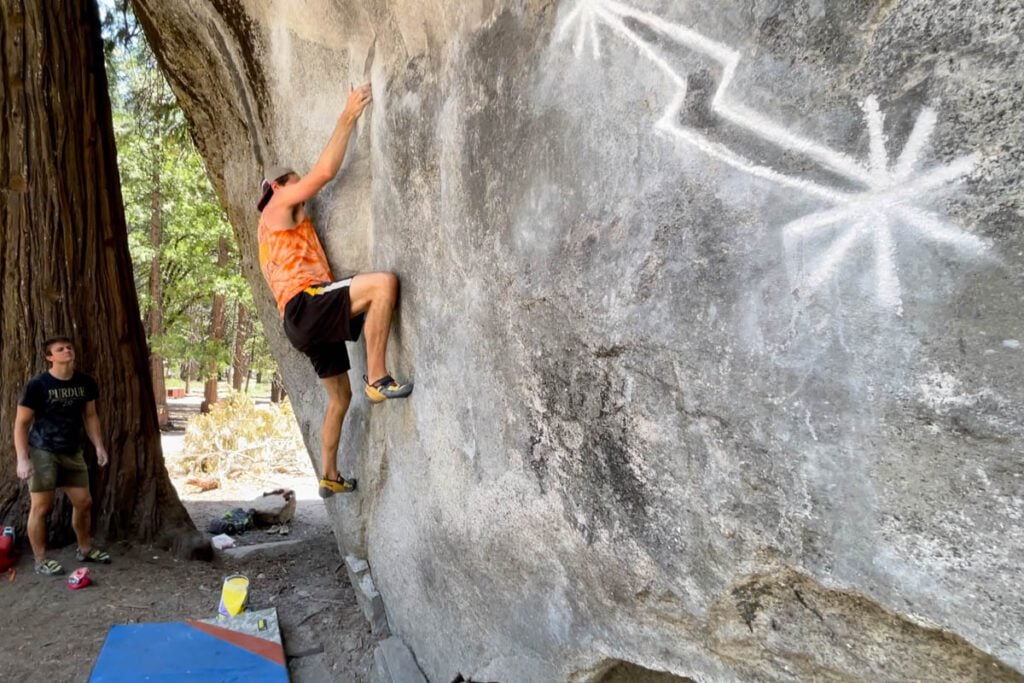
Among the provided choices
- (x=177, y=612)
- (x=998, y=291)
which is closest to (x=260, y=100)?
(x=177, y=612)

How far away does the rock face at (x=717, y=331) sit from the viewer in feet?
4.54

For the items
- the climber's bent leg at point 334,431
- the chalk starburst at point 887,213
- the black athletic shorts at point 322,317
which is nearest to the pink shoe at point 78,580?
the climber's bent leg at point 334,431

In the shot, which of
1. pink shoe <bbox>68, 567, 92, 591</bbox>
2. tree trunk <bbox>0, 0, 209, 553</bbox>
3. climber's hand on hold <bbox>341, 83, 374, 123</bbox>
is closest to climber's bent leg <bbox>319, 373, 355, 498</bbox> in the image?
climber's hand on hold <bbox>341, 83, 374, 123</bbox>

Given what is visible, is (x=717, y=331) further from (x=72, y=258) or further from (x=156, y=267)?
(x=156, y=267)

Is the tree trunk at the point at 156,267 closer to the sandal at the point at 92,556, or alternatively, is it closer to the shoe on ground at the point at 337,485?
the sandal at the point at 92,556

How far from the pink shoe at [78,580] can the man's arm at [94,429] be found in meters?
0.77

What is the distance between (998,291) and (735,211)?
1.97 ft

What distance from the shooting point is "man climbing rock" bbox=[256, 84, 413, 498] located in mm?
3436

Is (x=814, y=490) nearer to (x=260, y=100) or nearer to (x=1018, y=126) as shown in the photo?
(x=1018, y=126)

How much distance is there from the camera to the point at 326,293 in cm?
358

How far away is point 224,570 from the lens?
5.20 m

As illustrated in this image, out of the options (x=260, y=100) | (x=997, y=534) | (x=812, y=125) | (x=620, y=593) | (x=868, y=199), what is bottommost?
(x=620, y=593)

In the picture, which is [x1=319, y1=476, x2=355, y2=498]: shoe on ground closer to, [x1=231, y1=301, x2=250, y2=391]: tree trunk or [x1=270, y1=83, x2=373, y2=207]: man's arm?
[x1=270, y1=83, x2=373, y2=207]: man's arm

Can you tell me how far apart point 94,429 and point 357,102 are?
10.8 ft
